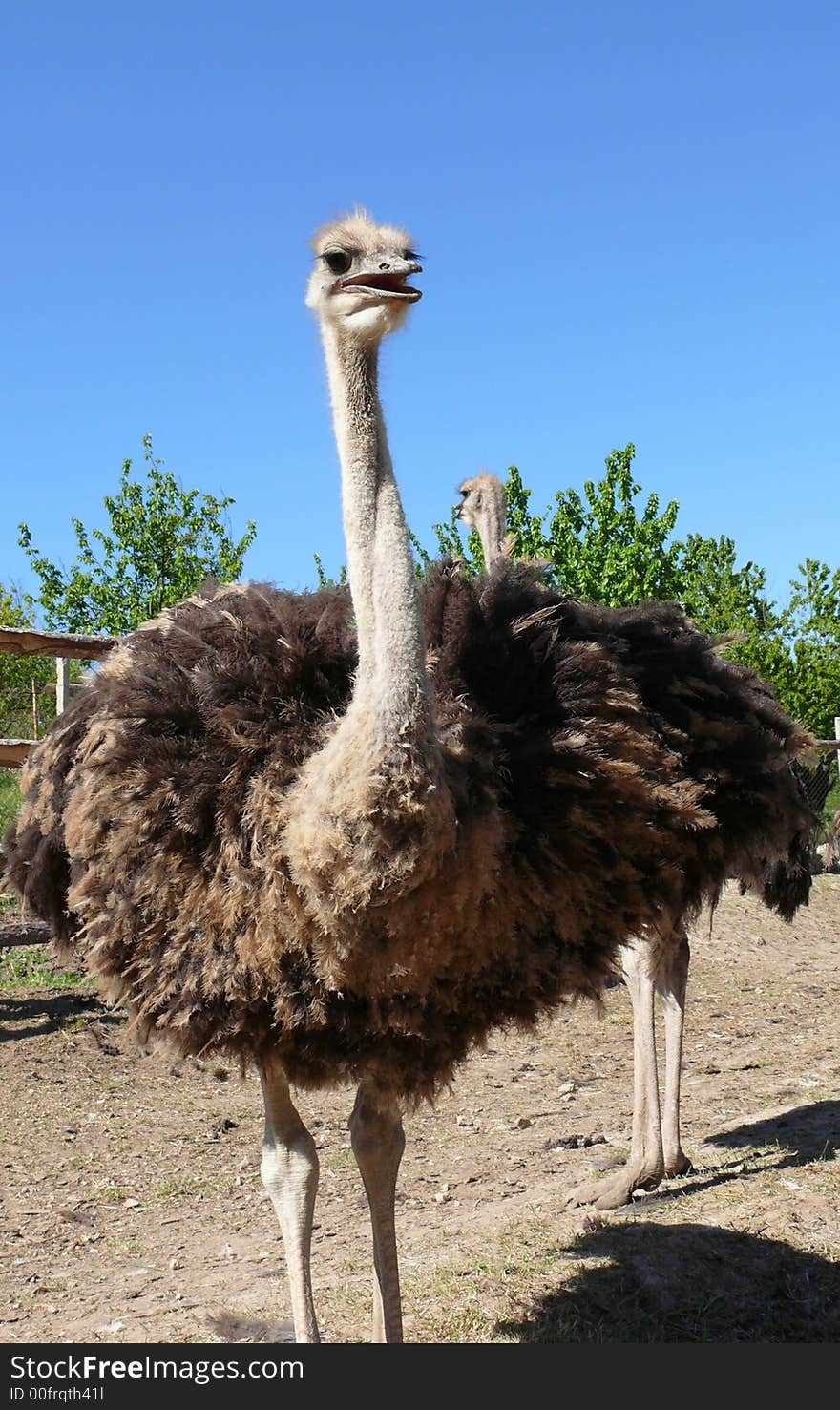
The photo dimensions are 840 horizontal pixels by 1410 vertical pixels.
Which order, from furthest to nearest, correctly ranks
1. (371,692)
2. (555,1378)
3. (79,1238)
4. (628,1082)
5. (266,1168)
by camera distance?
(628,1082) → (79,1238) → (266,1168) → (555,1378) → (371,692)

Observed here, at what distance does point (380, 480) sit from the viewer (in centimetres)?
321

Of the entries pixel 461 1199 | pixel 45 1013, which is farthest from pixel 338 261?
pixel 45 1013

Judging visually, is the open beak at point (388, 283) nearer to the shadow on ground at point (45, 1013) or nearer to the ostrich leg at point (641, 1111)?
the ostrich leg at point (641, 1111)

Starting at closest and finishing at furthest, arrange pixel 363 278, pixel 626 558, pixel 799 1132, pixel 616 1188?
pixel 363 278, pixel 616 1188, pixel 799 1132, pixel 626 558

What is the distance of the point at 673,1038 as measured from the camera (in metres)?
5.66

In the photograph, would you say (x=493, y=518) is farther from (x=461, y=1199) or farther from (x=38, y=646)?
(x=461, y=1199)

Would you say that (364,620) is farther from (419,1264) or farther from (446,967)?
(419,1264)

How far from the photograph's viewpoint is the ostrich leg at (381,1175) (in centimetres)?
366

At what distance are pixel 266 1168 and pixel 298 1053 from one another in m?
0.61

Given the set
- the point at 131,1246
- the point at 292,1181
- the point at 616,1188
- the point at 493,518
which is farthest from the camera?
the point at 493,518

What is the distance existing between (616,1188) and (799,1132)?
3.80ft

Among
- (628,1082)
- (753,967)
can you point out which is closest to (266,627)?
(628,1082)

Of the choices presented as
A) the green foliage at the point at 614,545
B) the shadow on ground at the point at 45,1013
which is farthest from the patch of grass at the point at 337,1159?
the green foliage at the point at 614,545

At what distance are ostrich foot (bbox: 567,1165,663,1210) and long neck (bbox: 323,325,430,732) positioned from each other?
300cm
